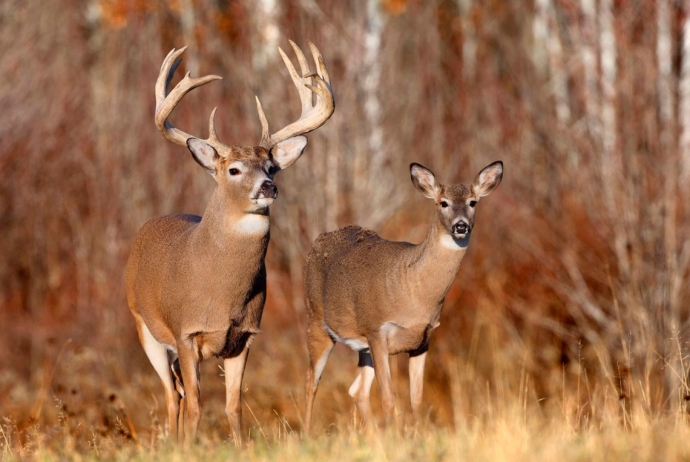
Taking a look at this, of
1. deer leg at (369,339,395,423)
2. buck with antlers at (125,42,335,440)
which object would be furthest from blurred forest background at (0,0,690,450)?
deer leg at (369,339,395,423)

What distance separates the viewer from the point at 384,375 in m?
6.85

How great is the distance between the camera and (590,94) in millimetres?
9797

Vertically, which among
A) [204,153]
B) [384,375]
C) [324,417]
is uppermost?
[204,153]

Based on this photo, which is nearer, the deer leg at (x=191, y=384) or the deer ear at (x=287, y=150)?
the deer leg at (x=191, y=384)

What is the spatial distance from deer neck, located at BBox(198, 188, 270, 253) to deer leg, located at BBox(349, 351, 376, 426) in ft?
5.09

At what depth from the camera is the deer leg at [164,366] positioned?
7.43 meters

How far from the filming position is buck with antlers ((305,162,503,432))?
22.6 ft

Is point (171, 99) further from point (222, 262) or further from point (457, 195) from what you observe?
point (457, 195)

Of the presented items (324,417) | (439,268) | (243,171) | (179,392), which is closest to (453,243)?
(439,268)

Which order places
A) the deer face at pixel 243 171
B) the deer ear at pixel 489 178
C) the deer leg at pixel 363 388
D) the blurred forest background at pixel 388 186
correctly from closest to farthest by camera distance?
the deer face at pixel 243 171 → the deer ear at pixel 489 178 → the deer leg at pixel 363 388 → the blurred forest background at pixel 388 186

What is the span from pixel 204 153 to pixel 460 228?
1678 millimetres

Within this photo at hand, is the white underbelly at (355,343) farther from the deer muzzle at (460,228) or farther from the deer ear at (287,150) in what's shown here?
the deer ear at (287,150)

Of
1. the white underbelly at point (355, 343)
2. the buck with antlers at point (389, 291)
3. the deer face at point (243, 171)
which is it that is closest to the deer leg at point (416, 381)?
the buck with antlers at point (389, 291)

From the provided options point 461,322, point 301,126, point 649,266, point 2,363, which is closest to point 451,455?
point 301,126
